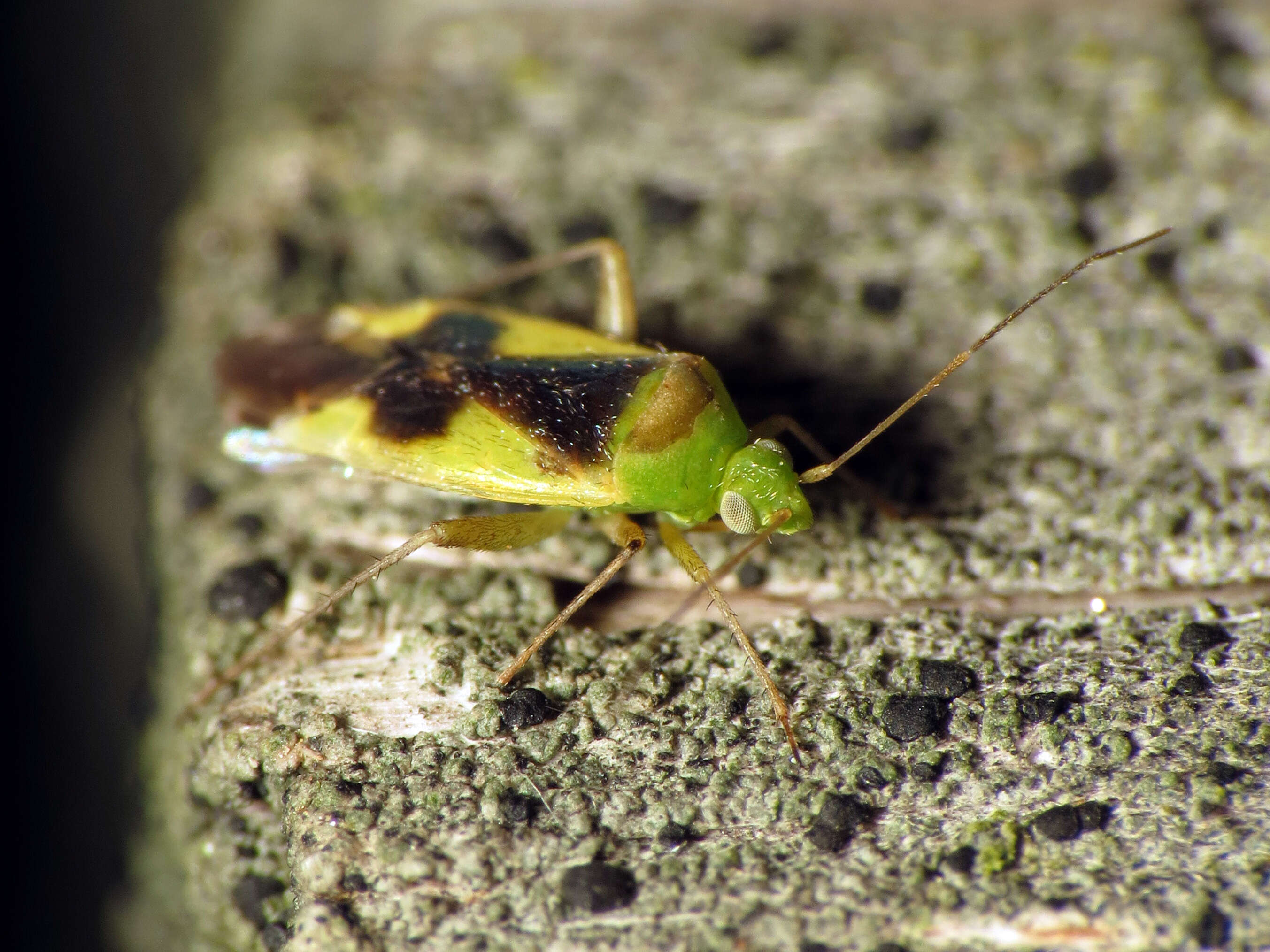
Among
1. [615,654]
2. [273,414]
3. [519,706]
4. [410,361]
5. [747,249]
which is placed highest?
[747,249]

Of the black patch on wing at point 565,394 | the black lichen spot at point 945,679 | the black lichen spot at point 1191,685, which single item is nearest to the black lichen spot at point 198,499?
the black patch on wing at point 565,394

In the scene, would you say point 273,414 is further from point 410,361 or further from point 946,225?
point 946,225

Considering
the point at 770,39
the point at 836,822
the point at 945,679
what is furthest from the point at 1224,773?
the point at 770,39

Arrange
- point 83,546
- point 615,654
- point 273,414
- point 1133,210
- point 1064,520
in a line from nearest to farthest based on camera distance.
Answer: point 615,654 → point 1064,520 → point 273,414 → point 1133,210 → point 83,546

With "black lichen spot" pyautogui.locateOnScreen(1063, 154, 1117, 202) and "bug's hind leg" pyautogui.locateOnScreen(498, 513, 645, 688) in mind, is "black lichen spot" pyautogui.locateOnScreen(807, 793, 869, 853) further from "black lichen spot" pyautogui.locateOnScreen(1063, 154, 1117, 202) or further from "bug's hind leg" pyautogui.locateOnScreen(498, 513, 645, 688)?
"black lichen spot" pyautogui.locateOnScreen(1063, 154, 1117, 202)

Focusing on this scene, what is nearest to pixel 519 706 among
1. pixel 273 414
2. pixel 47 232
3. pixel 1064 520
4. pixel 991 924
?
pixel 991 924

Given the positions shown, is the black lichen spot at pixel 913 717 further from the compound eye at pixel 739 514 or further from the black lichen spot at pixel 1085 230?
the black lichen spot at pixel 1085 230

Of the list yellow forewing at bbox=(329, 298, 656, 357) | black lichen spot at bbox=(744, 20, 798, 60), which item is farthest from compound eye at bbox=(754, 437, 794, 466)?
black lichen spot at bbox=(744, 20, 798, 60)
